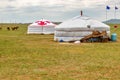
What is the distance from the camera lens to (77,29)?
1094 inches

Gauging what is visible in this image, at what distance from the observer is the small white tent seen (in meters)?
27.8

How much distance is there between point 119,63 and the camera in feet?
46.9

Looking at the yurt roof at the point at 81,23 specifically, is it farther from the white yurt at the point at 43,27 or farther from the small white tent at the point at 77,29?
the white yurt at the point at 43,27

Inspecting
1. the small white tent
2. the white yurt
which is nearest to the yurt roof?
the small white tent

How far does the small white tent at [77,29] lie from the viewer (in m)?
27.8

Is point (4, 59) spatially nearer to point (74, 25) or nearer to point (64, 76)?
point (64, 76)

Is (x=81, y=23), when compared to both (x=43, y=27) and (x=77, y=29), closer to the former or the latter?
(x=77, y=29)

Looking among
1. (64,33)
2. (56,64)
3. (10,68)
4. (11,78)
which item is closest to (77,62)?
(56,64)

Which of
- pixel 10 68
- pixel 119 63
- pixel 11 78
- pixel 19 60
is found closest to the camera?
pixel 11 78

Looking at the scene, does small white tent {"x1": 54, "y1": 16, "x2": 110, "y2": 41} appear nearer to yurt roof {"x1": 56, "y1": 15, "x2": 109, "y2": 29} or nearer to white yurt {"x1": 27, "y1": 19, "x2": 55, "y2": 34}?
yurt roof {"x1": 56, "y1": 15, "x2": 109, "y2": 29}

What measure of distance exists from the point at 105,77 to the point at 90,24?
17.2m

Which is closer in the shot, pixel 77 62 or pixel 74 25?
pixel 77 62

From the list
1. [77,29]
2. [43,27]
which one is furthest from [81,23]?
[43,27]

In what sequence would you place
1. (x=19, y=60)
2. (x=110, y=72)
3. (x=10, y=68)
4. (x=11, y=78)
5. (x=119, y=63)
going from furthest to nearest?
(x=19, y=60)
(x=119, y=63)
(x=10, y=68)
(x=110, y=72)
(x=11, y=78)
